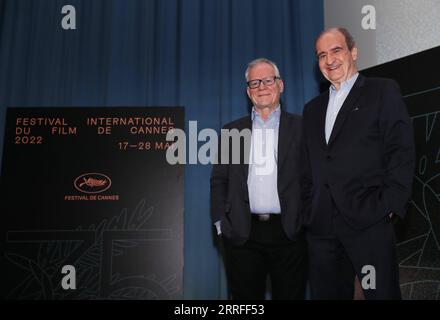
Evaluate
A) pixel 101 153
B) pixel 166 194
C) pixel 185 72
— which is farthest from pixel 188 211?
pixel 185 72

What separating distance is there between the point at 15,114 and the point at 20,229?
0.91m

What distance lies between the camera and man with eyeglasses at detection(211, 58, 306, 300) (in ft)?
6.15

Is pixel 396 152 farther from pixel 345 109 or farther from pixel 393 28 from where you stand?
pixel 393 28

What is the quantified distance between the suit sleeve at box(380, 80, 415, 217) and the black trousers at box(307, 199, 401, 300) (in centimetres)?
10

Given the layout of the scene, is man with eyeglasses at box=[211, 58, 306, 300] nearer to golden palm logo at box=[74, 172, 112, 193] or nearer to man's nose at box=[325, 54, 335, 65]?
man's nose at box=[325, 54, 335, 65]

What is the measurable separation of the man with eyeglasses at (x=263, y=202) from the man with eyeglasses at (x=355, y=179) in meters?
0.13

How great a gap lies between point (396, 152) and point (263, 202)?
63cm

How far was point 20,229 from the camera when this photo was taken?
3061 mm

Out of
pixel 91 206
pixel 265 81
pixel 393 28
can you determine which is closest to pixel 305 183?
pixel 265 81

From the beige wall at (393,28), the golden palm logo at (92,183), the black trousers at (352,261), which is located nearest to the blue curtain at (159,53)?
the beige wall at (393,28)

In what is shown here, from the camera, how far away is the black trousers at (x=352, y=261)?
5.19ft

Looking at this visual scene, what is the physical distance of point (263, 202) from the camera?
193 centimetres
